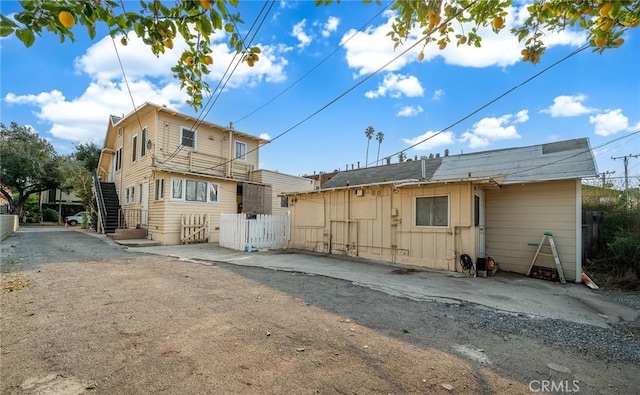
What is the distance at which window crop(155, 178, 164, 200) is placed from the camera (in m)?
13.3

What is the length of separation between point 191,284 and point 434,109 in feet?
33.2

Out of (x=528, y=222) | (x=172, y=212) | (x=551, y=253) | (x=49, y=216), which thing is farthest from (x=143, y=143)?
(x=49, y=216)

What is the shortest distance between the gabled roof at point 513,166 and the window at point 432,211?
574 mm

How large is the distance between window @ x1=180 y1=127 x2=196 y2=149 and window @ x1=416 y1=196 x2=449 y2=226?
11.7 metres

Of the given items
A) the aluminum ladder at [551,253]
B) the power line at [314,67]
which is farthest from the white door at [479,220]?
the power line at [314,67]

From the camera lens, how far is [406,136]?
1166cm

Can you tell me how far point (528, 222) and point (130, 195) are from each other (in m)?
18.4

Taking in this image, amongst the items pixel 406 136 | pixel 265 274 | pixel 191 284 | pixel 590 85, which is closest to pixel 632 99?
pixel 590 85

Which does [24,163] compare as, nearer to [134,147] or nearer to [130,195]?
[130,195]

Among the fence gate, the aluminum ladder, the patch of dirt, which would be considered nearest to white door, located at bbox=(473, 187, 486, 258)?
the aluminum ladder

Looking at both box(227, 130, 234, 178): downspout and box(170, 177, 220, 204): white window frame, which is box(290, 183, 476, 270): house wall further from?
box(227, 130, 234, 178): downspout

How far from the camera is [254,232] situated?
11.4 metres

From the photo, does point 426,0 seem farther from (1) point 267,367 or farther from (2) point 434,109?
A: (2) point 434,109

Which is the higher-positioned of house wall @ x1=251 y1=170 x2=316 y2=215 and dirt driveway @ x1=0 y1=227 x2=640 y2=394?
house wall @ x1=251 y1=170 x2=316 y2=215
